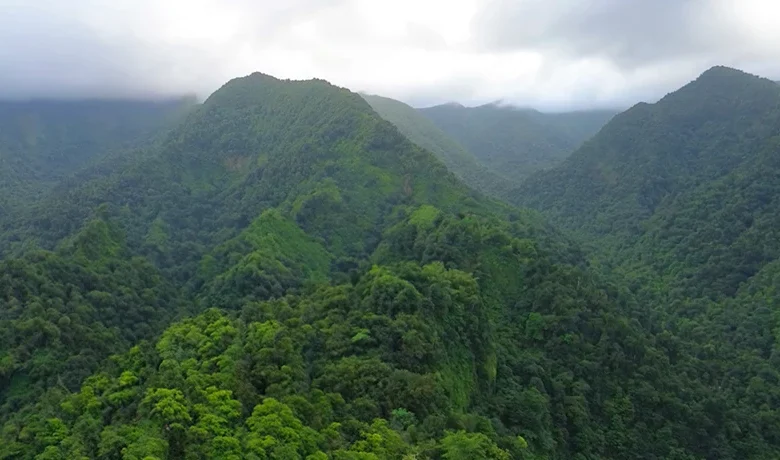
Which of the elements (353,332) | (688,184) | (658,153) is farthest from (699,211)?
(353,332)

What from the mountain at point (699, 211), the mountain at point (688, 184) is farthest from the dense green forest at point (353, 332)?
the mountain at point (688, 184)

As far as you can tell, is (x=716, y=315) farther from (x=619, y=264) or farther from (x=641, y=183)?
(x=641, y=183)

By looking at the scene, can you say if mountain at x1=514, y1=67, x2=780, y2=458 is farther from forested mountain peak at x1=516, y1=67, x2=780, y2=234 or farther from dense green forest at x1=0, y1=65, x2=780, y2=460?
dense green forest at x1=0, y1=65, x2=780, y2=460

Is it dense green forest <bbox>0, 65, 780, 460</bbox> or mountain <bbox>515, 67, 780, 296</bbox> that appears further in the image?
mountain <bbox>515, 67, 780, 296</bbox>

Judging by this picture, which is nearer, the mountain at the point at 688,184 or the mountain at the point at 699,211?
the mountain at the point at 699,211

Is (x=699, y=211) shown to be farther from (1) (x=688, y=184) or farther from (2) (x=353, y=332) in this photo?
(2) (x=353, y=332)

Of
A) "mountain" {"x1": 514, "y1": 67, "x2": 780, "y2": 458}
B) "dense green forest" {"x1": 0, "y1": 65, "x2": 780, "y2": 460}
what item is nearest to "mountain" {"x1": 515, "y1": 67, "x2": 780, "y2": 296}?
"mountain" {"x1": 514, "y1": 67, "x2": 780, "y2": 458}

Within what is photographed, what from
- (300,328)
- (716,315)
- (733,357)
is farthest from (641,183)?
(300,328)

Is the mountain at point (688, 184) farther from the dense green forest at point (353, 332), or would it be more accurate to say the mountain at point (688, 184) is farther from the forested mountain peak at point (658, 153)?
the dense green forest at point (353, 332)
